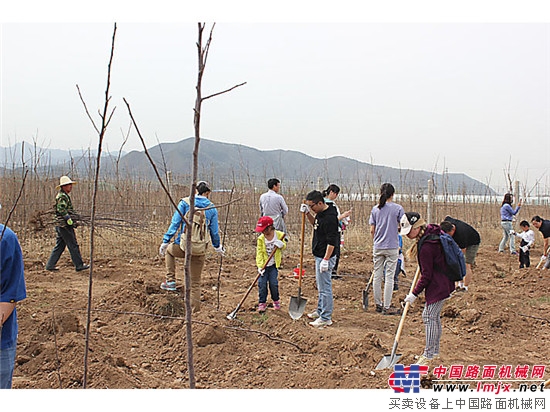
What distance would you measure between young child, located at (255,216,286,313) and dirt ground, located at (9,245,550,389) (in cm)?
28

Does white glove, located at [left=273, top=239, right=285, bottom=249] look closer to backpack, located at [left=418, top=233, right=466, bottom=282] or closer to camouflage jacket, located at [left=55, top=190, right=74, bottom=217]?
backpack, located at [left=418, top=233, right=466, bottom=282]

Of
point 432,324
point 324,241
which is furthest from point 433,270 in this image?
point 324,241

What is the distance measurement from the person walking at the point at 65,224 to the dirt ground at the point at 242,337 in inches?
17.9

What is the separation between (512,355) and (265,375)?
2.52 meters

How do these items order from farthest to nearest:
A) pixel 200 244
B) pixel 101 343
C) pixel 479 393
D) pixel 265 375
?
pixel 200 244 < pixel 101 343 < pixel 265 375 < pixel 479 393

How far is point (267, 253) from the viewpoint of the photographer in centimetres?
539

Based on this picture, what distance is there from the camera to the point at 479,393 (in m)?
2.65

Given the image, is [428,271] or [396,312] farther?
[396,312]

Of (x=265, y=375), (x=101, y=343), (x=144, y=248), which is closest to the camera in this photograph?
(x=265, y=375)

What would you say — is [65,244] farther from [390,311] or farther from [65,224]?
[390,311]

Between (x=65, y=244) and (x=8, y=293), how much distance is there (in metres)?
6.02

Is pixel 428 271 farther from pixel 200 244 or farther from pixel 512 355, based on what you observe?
pixel 200 244

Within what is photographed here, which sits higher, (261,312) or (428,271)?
(428,271)

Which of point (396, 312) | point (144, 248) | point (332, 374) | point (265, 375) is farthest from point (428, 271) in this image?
point (144, 248)
